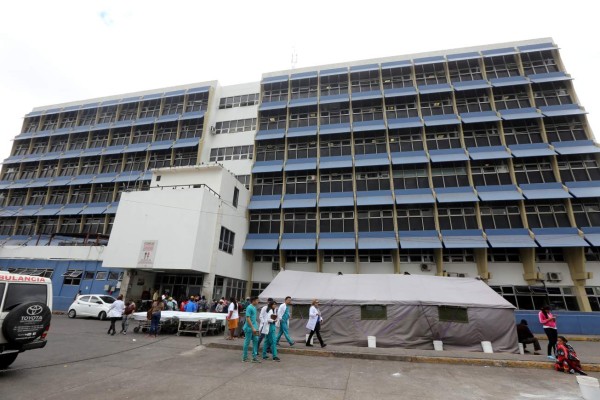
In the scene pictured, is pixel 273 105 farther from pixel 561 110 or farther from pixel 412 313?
pixel 561 110

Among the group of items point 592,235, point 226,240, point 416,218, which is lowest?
point 226,240

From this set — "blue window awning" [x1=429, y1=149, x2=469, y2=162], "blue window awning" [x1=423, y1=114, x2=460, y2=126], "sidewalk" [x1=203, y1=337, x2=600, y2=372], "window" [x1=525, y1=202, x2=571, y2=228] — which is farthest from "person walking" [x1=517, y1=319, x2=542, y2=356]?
"blue window awning" [x1=423, y1=114, x2=460, y2=126]

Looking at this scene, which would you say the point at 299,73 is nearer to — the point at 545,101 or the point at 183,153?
the point at 183,153

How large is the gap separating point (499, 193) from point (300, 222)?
1687 cm

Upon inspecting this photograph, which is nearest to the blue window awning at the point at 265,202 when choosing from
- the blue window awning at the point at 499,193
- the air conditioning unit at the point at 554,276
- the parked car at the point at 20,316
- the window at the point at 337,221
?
the window at the point at 337,221

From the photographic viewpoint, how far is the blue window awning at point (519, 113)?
26.2 meters

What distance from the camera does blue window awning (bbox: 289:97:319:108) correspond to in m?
31.3

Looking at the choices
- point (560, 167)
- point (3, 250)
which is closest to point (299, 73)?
point (560, 167)

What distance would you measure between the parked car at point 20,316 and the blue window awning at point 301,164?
22.5 meters

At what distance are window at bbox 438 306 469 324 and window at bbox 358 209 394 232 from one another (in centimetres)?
1317

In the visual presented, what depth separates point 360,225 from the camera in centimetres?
2719

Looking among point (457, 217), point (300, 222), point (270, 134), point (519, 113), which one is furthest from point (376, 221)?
point (519, 113)

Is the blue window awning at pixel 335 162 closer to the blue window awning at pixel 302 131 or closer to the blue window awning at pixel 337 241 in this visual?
the blue window awning at pixel 302 131

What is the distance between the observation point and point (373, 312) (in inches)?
554
